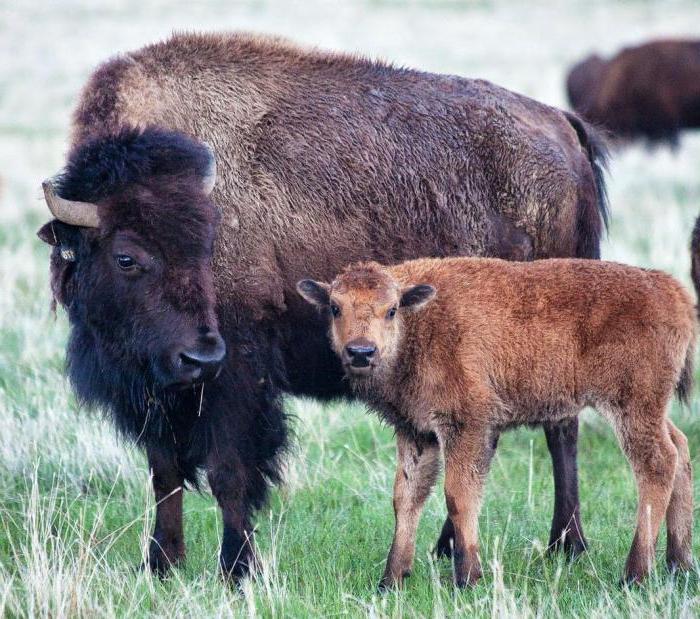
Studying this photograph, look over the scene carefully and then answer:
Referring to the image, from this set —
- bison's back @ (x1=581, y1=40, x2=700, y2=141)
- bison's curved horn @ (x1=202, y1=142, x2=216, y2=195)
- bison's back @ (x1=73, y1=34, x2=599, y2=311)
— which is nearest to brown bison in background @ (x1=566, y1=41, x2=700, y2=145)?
bison's back @ (x1=581, y1=40, x2=700, y2=141)

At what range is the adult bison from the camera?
5527mm

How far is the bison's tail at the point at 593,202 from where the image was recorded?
7.15 metres

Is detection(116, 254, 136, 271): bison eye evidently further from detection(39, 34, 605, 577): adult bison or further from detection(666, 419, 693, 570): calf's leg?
detection(666, 419, 693, 570): calf's leg

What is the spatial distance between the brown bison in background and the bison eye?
60.0ft

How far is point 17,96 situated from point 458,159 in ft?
107

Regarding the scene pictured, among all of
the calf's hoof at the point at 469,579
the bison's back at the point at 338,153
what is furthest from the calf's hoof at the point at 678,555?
the bison's back at the point at 338,153

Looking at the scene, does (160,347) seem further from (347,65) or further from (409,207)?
(347,65)

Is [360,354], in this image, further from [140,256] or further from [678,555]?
[678,555]

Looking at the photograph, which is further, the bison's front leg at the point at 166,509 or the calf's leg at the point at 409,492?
the bison's front leg at the point at 166,509

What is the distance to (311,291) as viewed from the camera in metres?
5.69

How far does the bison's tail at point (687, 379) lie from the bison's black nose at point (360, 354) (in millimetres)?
1654

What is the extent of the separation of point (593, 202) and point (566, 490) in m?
1.89

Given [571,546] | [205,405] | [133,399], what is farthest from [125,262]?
[571,546]

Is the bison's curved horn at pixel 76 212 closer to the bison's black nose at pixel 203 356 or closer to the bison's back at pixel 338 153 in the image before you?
the bison's back at pixel 338 153
